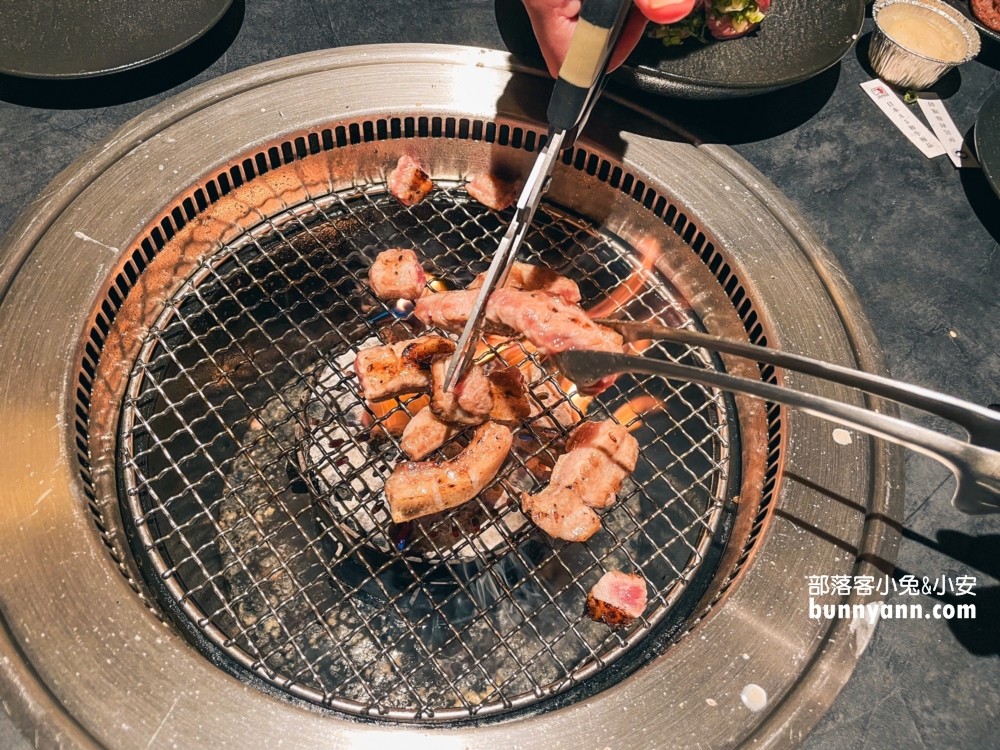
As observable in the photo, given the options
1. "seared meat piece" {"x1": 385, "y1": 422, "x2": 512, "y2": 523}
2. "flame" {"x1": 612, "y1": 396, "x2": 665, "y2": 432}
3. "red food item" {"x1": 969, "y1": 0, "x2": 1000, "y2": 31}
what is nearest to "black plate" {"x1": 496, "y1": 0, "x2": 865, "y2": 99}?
"red food item" {"x1": 969, "y1": 0, "x2": 1000, "y2": 31}

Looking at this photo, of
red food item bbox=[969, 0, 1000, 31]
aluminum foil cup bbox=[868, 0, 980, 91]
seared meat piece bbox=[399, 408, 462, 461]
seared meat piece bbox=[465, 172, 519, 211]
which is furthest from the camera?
red food item bbox=[969, 0, 1000, 31]

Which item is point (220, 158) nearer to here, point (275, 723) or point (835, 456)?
point (275, 723)

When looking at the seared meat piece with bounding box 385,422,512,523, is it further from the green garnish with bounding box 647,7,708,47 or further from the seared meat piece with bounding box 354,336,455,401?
the green garnish with bounding box 647,7,708,47

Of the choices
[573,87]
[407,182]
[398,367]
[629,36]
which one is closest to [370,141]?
[407,182]

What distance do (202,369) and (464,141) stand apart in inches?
55.4

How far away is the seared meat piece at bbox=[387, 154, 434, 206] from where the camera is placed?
9.20 ft

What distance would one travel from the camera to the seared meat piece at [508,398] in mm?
2439

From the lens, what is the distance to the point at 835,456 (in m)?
2.21

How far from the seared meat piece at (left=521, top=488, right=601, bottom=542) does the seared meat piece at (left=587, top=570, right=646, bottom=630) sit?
18 cm

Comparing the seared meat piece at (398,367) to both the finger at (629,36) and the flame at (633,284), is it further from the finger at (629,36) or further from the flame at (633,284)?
the finger at (629,36)

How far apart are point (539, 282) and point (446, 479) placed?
2.82 feet

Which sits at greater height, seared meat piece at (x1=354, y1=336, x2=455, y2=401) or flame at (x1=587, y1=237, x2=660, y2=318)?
flame at (x1=587, y1=237, x2=660, y2=318)

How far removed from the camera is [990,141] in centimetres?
278

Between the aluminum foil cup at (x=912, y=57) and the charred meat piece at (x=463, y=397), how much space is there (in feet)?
8.06
